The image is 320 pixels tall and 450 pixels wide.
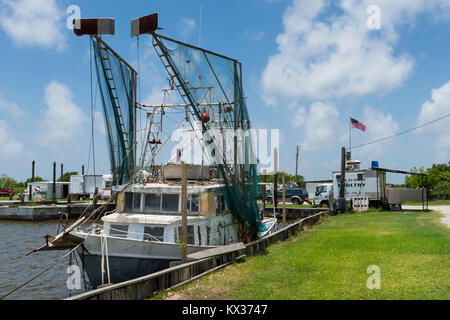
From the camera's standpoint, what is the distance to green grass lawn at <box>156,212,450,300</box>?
750cm

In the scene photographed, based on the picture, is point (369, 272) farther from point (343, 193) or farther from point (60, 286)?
point (343, 193)

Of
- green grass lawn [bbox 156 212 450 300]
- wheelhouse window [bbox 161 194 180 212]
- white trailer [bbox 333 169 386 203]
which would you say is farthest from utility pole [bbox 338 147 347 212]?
wheelhouse window [bbox 161 194 180 212]

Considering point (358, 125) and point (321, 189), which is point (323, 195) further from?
point (358, 125)

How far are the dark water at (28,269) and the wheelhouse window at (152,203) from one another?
3957 mm

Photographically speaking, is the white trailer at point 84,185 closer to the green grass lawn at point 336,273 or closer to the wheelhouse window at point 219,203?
the wheelhouse window at point 219,203

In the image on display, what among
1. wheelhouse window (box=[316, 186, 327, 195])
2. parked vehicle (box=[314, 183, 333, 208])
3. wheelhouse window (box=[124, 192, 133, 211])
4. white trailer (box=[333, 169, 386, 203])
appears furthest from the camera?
wheelhouse window (box=[316, 186, 327, 195])

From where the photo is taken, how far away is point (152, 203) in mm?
13227

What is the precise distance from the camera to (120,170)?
50.7 ft

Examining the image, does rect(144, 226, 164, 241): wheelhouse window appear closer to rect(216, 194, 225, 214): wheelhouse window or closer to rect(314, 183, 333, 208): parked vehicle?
rect(216, 194, 225, 214): wheelhouse window

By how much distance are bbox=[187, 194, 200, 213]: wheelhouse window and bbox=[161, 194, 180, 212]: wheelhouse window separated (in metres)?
0.56

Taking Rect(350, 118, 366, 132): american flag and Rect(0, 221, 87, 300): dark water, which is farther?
Rect(350, 118, 366, 132): american flag

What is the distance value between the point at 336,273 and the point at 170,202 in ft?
20.6

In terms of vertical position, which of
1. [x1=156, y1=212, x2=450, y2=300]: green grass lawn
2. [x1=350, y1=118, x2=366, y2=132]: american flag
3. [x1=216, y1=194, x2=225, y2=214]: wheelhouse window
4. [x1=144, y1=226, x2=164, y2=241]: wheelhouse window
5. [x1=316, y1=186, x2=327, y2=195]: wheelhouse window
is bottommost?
[x1=156, y1=212, x2=450, y2=300]: green grass lawn
